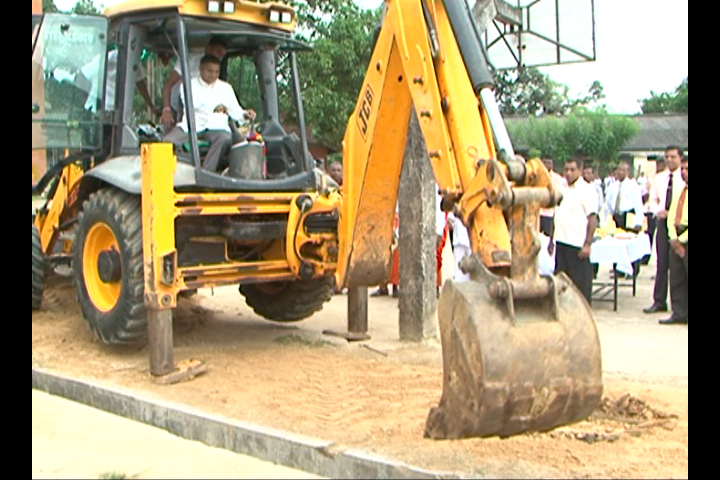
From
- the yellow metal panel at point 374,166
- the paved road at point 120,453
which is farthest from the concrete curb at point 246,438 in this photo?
the yellow metal panel at point 374,166

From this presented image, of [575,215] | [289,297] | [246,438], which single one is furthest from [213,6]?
[575,215]

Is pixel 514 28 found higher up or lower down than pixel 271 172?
higher up

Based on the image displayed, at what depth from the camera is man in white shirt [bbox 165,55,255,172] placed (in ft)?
25.3

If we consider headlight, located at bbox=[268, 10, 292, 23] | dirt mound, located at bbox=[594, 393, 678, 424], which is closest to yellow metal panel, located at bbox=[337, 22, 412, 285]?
headlight, located at bbox=[268, 10, 292, 23]

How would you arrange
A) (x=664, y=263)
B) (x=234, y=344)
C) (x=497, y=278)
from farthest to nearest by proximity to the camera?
(x=664, y=263) → (x=234, y=344) → (x=497, y=278)

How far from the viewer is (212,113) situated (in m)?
7.96

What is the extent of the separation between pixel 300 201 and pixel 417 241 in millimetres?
1346

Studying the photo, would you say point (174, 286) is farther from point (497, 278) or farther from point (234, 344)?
point (497, 278)

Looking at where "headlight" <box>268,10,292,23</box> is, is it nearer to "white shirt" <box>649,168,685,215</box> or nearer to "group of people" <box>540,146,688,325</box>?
"group of people" <box>540,146,688,325</box>

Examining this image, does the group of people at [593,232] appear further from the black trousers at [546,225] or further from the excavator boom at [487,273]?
the excavator boom at [487,273]

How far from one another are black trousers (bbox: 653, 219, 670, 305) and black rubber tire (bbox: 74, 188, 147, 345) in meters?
6.24

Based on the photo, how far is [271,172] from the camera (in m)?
8.34
